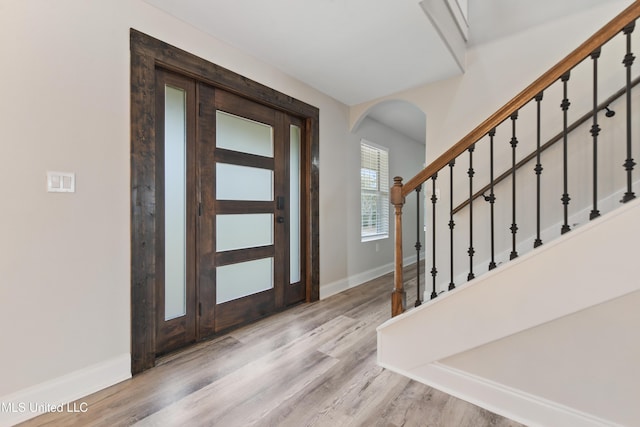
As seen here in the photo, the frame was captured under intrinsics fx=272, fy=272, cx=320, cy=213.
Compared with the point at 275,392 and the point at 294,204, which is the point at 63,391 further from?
the point at 294,204

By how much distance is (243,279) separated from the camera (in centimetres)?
257

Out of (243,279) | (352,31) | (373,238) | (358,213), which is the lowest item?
(243,279)

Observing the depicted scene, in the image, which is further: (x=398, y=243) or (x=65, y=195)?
(x=398, y=243)

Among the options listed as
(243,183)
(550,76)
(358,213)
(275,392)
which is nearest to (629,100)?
(550,76)

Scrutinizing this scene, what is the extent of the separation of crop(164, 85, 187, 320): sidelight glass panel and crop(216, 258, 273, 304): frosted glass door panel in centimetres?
33

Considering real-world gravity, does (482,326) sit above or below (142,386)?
above

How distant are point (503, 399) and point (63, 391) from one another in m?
2.41

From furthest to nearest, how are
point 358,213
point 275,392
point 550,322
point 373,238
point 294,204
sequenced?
point 373,238
point 358,213
point 294,204
point 275,392
point 550,322

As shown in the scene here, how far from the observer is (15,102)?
1.40 meters

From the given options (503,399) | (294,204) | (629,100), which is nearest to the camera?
(629,100)

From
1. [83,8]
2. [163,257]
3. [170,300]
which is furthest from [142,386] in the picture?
[83,8]

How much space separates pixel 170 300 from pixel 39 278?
2.56 feet

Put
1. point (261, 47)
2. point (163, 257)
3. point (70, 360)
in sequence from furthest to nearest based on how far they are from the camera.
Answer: point (261, 47) → point (163, 257) → point (70, 360)

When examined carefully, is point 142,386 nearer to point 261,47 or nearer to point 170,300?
point 170,300
